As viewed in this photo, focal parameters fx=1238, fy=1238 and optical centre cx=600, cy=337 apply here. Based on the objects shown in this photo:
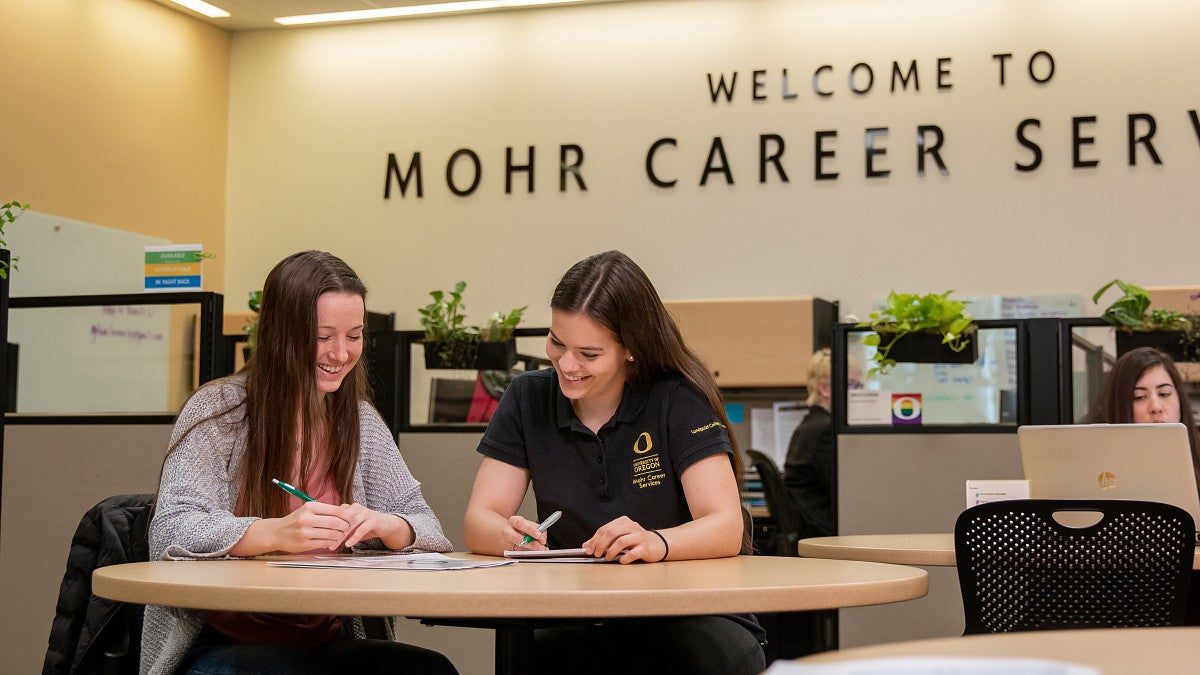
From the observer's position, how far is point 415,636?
3928 millimetres

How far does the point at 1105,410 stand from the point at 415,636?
7.11 feet

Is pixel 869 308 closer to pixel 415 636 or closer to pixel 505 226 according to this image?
pixel 505 226

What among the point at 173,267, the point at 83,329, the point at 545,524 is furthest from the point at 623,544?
the point at 83,329

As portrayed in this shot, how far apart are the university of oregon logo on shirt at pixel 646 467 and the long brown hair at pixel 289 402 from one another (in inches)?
18.4

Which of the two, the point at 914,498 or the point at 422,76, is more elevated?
the point at 422,76

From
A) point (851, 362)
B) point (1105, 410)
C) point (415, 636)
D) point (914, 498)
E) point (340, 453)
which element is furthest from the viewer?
point (851, 362)

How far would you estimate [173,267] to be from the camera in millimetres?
3797

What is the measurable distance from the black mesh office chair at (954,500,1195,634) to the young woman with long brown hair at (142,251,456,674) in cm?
93

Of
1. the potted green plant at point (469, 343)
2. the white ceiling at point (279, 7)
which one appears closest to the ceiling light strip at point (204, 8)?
the white ceiling at point (279, 7)

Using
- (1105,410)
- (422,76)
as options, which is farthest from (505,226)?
(1105,410)

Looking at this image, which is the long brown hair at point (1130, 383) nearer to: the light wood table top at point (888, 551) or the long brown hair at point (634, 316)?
the light wood table top at point (888, 551)

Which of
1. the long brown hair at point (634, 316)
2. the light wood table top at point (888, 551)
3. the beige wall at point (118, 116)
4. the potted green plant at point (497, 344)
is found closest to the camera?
the long brown hair at point (634, 316)

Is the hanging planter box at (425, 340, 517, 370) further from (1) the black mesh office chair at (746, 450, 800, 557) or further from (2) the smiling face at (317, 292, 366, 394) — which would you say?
(2) the smiling face at (317, 292, 366, 394)

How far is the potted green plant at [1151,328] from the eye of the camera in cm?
337
